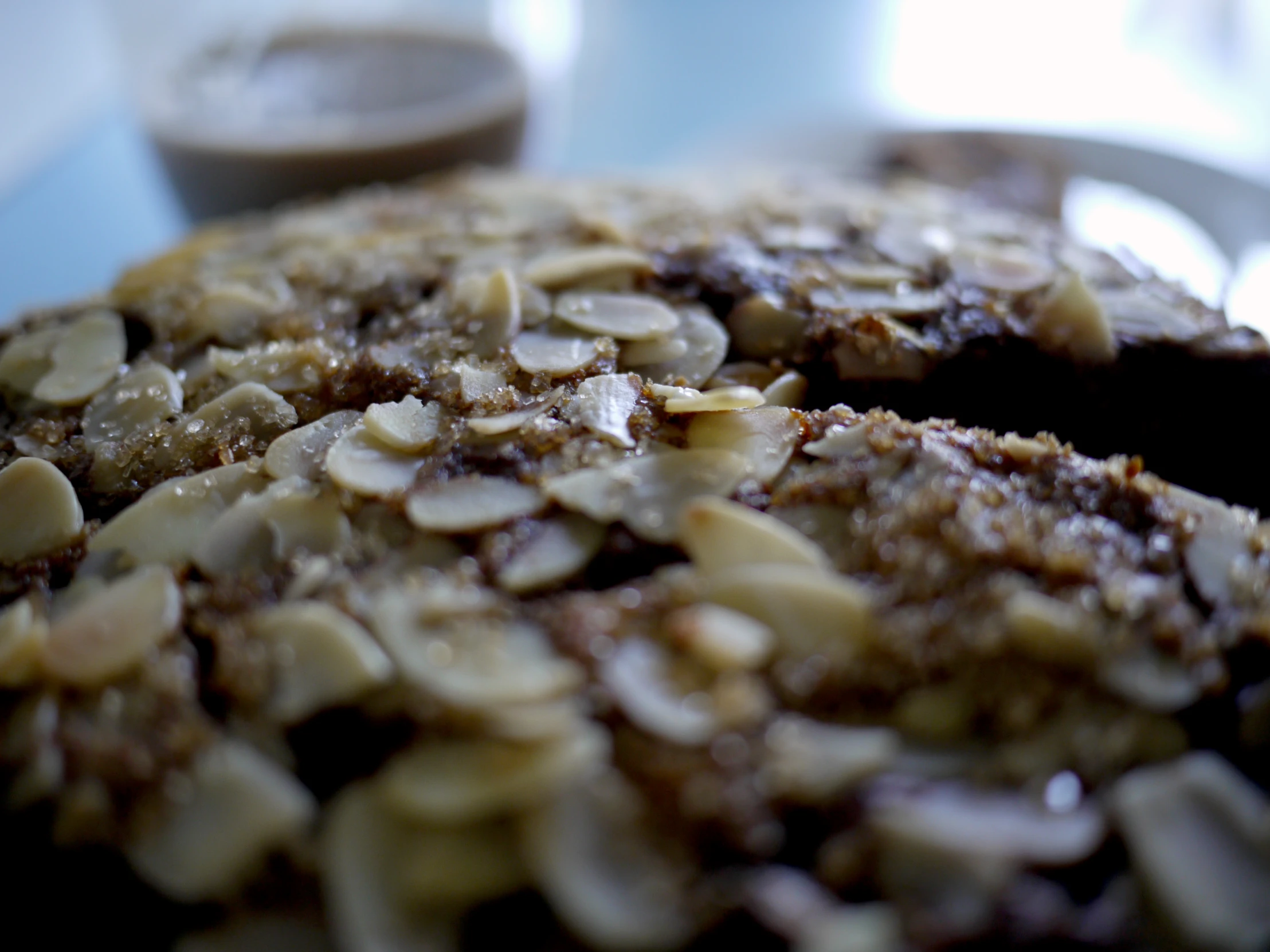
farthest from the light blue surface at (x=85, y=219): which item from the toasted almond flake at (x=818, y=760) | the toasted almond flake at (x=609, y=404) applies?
the toasted almond flake at (x=818, y=760)

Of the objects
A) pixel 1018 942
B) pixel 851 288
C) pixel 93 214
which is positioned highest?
pixel 851 288

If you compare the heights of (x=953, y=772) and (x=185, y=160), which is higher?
(x=953, y=772)

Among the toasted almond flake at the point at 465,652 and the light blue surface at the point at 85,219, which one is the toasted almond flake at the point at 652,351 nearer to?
the toasted almond flake at the point at 465,652

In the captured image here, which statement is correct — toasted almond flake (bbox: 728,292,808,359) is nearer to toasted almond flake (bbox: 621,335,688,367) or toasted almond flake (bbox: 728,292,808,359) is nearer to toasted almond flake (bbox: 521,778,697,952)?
toasted almond flake (bbox: 621,335,688,367)

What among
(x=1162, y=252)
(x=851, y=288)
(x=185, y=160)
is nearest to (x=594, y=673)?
(x=851, y=288)

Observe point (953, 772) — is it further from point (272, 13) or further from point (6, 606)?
point (272, 13)

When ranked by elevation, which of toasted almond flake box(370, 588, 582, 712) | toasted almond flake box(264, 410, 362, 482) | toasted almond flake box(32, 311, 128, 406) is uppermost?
toasted almond flake box(370, 588, 582, 712)

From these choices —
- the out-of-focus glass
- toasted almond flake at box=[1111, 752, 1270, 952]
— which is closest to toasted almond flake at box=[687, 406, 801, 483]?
toasted almond flake at box=[1111, 752, 1270, 952]
